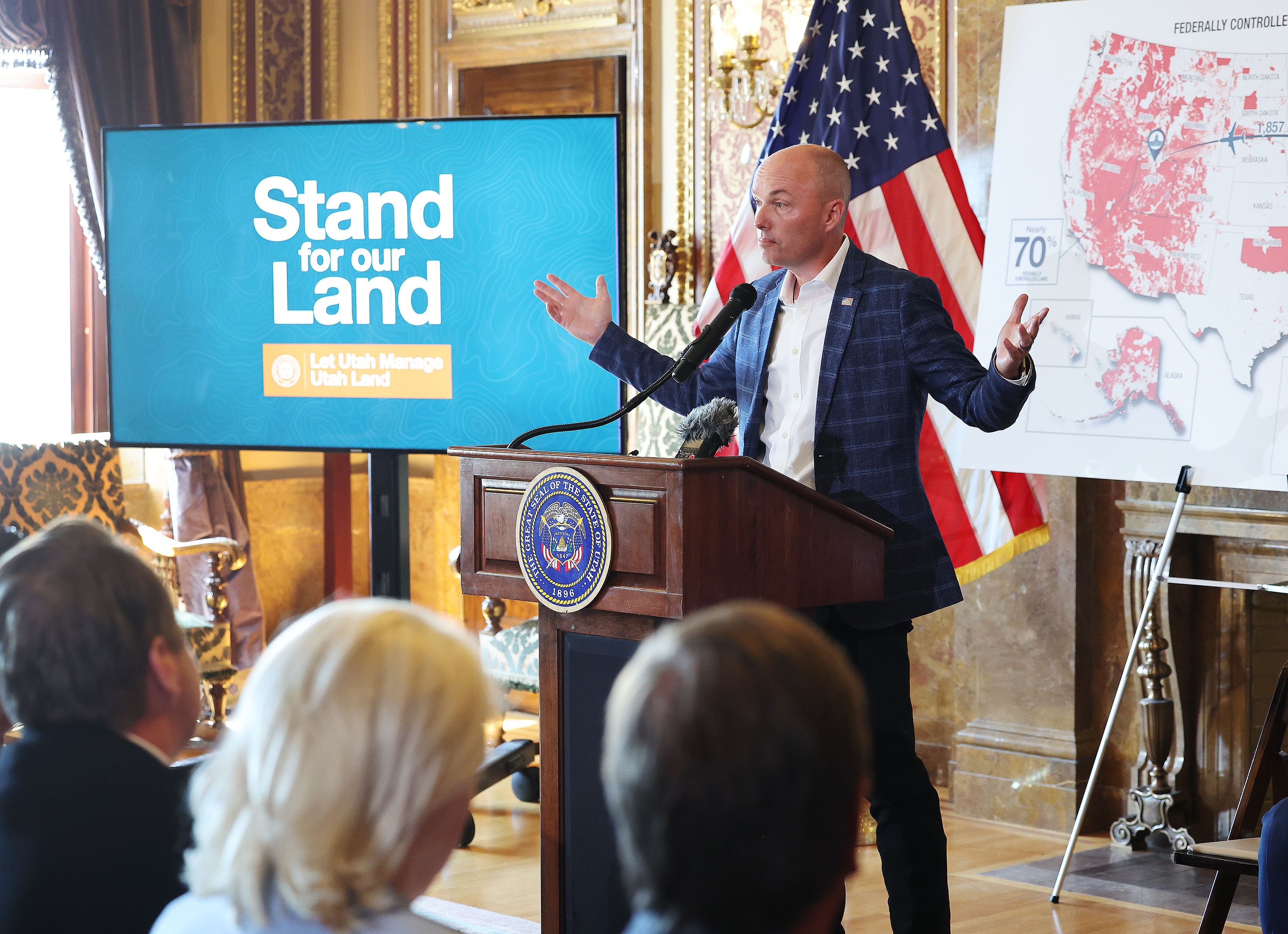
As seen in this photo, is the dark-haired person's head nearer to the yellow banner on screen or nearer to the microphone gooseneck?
the microphone gooseneck

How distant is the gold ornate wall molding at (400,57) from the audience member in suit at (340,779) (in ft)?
17.3

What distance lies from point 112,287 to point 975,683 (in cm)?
277

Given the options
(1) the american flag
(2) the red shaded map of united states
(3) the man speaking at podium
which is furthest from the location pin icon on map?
(3) the man speaking at podium

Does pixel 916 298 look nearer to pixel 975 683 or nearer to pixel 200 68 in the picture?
pixel 975 683

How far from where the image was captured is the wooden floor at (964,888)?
327cm

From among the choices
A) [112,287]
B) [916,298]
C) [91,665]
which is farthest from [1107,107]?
[91,665]

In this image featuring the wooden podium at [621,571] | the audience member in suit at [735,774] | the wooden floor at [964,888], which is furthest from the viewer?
the wooden floor at [964,888]

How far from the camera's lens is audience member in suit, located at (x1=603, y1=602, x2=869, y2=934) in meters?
0.91

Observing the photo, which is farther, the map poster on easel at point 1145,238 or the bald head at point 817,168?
the map poster on easel at point 1145,238

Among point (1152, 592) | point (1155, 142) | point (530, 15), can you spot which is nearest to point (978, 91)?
point (1155, 142)

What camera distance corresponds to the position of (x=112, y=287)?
412 cm

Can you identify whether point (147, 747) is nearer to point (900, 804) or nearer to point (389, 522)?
point (900, 804)

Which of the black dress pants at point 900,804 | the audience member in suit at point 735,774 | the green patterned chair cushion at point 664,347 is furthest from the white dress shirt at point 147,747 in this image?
the green patterned chair cushion at point 664,347

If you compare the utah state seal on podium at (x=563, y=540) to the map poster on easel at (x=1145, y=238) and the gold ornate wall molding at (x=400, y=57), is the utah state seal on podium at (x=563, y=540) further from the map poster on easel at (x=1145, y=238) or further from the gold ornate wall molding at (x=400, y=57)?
the gold ornate wall molding at (x=400, y=57)
